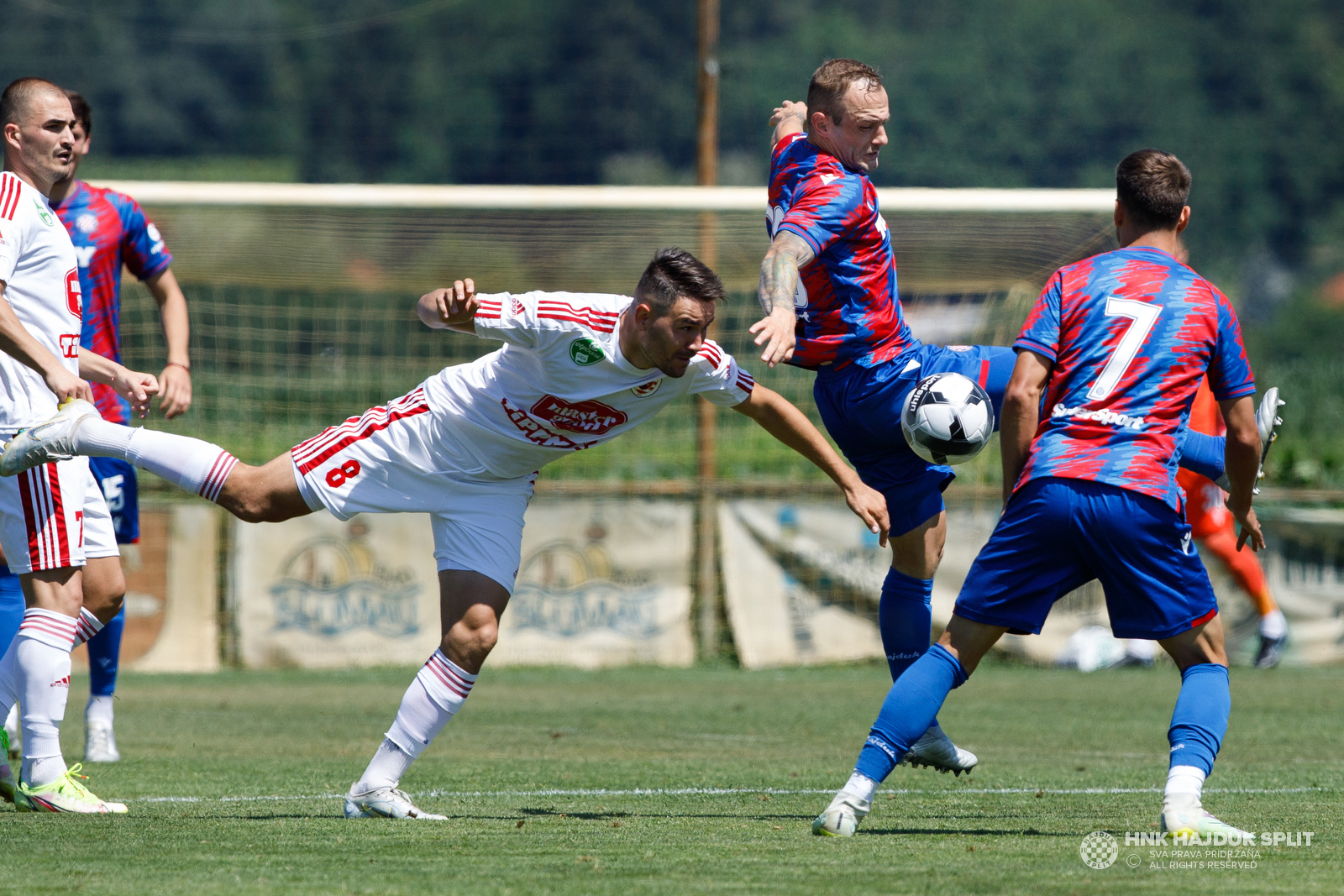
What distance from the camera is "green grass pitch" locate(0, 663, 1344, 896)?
404 centimetres

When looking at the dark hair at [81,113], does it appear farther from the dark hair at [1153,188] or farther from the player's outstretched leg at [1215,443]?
the player's outstretched leg at [1215,443]

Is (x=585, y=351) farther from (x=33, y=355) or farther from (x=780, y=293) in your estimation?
(x=33, y=355)

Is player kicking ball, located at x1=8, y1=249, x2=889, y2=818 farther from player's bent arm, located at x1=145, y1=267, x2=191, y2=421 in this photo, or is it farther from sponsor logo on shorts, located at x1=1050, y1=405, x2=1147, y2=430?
sponsor logo on shorts, located at x1=1050, y1=405, x2=1147, y2=430

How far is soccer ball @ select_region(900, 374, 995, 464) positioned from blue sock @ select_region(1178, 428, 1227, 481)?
2.18 feet

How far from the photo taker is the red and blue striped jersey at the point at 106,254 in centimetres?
711

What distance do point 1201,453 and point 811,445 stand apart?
1.32 metres

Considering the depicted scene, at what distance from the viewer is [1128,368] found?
4.73 m

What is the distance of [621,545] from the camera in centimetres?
1269

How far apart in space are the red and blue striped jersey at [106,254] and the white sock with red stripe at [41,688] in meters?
1.91

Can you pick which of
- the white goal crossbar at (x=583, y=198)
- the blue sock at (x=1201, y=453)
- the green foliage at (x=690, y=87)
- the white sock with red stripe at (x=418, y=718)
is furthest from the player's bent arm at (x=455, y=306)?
the green foliage at (x=690, y=87)

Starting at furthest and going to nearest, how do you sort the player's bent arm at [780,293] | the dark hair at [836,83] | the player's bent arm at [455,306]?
the dark hair at [836,83] < the player's bent arm at [455,306] < the player's bent arm at [780,293]

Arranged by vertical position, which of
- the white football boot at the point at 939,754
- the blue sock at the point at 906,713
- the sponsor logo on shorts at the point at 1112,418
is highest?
the sponsor logo on shorts at the point at 1112,418

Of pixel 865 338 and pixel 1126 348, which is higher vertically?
pixel 1126 348

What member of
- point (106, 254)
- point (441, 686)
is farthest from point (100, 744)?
point (441, 686)
